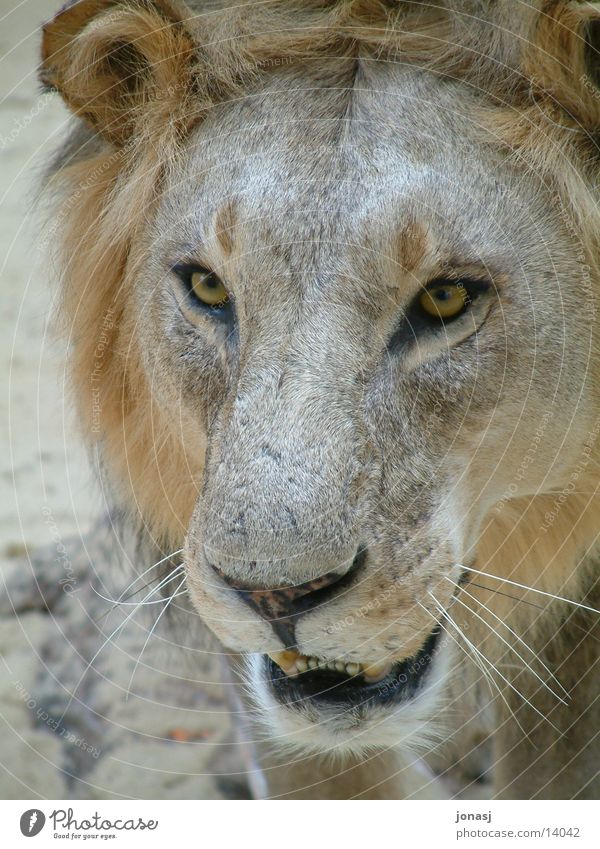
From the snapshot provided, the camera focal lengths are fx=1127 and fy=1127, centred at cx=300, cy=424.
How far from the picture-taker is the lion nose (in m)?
1.38

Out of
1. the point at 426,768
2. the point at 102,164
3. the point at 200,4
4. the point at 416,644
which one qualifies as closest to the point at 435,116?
the point at 200,4

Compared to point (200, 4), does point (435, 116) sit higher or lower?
lower

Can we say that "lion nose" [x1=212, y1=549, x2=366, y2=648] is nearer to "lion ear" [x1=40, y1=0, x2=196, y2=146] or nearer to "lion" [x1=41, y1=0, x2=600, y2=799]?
"lion" [x1=41, y1=0, x2=600, y2=799]

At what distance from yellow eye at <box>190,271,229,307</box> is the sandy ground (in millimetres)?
515

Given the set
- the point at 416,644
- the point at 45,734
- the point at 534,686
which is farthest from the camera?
the point at 45,734

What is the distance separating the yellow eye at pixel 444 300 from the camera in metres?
1.52

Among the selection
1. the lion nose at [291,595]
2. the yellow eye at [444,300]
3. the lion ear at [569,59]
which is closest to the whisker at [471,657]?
the lion nose at [291,595]

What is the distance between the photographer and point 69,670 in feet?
8.57

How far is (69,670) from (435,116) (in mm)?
1604

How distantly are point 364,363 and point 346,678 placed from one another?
1.41 feet

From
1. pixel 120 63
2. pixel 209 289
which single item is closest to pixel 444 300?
pixel 209 289

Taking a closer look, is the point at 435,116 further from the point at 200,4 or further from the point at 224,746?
the point at 224,746

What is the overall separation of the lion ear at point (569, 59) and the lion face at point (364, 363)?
0.12 m

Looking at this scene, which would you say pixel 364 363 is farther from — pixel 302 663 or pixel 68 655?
pixel 68 655
